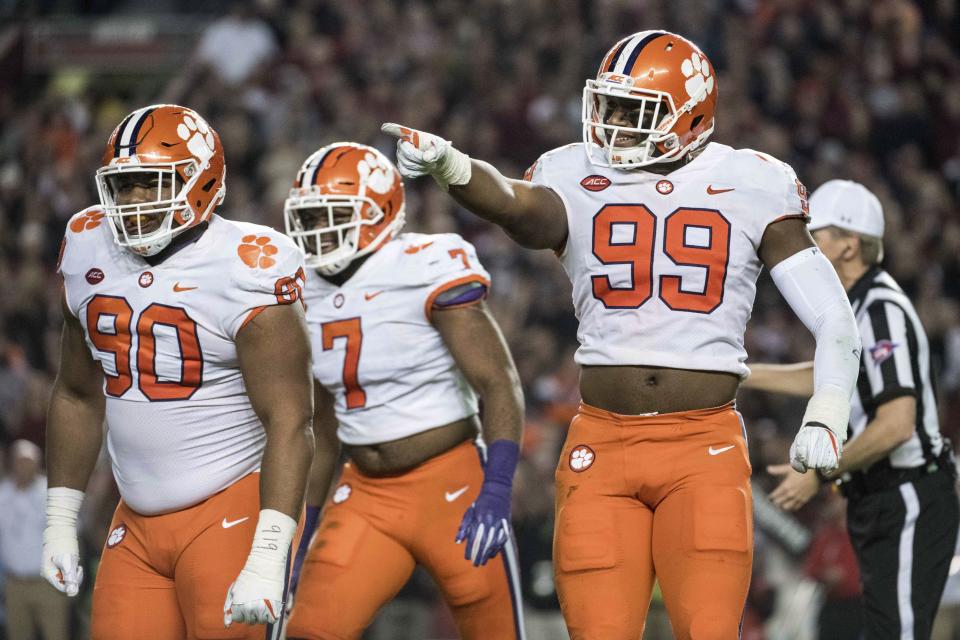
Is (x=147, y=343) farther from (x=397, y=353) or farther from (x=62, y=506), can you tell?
Result: (x=397, y=353)

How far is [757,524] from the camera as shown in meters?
8.19

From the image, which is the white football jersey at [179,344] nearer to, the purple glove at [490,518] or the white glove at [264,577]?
the white glove at [264,577]

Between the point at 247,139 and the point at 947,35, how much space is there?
5.75 meters

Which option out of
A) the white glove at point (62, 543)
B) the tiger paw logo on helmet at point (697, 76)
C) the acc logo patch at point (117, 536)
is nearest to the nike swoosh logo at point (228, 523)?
the acc logo patch at point (117, 536)

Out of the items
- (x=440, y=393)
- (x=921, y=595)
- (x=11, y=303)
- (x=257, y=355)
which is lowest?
(x=11, y=303)

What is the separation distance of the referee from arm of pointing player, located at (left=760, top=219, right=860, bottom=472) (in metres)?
1.03

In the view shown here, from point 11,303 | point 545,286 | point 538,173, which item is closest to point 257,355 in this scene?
point 538,173

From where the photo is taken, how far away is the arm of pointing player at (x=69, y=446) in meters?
3.90

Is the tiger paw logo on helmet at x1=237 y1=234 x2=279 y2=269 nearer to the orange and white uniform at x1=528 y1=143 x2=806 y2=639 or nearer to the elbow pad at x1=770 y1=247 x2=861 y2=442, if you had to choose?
the orange and white uniform at x1=528 y1=143 x2=806 y2=639

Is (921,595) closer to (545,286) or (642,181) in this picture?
(642,181)

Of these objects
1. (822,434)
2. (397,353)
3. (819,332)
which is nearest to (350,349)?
(397,353)

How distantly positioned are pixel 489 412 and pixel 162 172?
50.0 inches

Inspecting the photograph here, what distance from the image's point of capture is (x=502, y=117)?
10852 mm

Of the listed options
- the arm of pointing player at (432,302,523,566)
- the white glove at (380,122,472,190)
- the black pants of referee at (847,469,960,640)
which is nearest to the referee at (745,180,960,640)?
the black pants of referee at (847,469,960,640)
